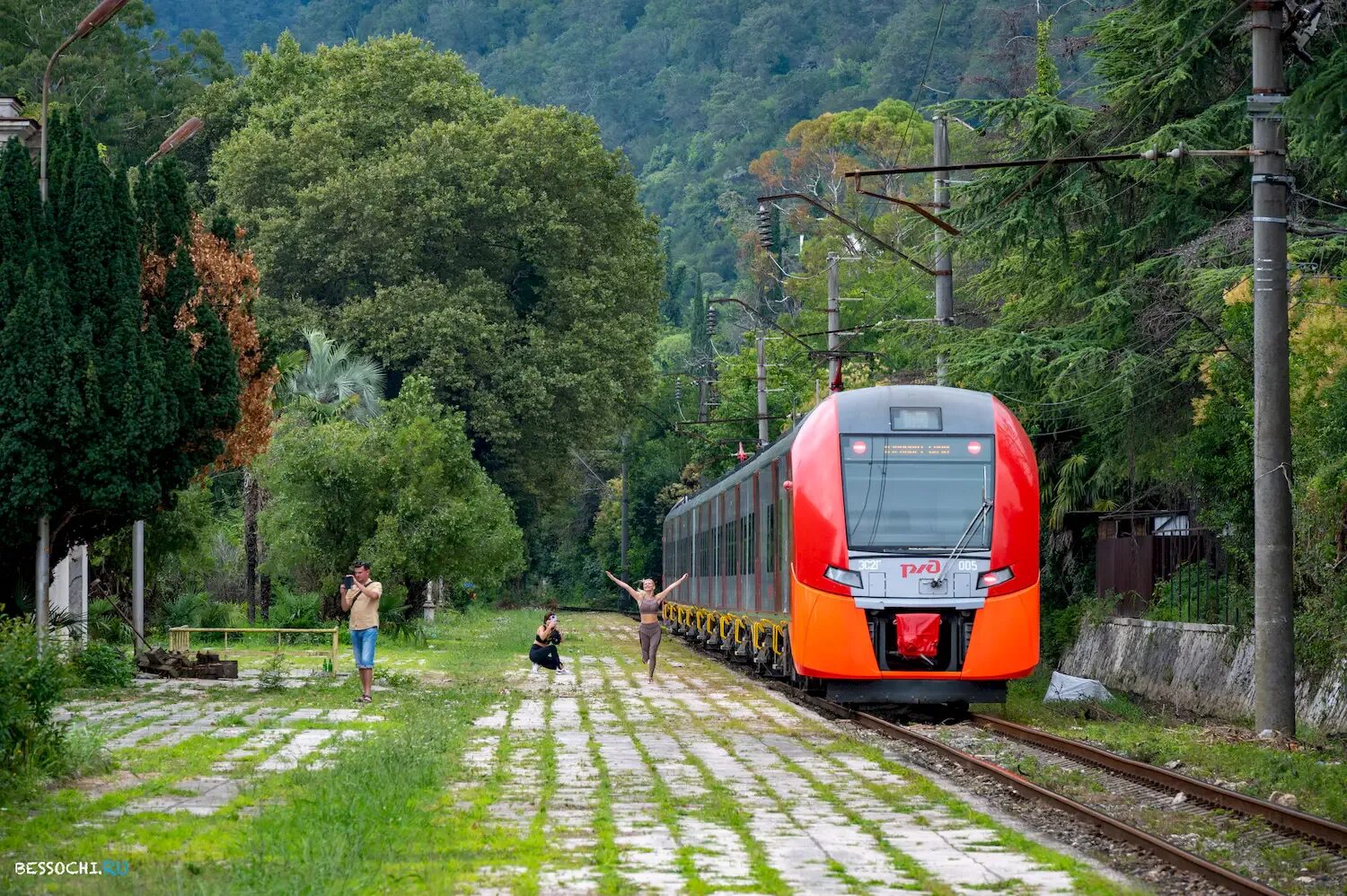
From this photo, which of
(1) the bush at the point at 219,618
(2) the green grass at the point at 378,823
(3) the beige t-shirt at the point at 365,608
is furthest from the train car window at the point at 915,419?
(1) the bush at the point at 219,618

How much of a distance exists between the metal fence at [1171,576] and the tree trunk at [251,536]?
1849 cm

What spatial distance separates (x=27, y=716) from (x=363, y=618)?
26.7ft

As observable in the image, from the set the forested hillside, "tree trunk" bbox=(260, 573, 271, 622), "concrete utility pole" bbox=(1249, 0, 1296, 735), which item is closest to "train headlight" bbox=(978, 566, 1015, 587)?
"concrete utility pole" bbox=(1249, 0, 1296, 735)

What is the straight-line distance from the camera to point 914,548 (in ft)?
62.2

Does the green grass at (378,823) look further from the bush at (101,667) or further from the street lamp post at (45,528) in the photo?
the bush at (101,667)

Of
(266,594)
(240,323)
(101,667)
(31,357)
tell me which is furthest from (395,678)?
(266,594)

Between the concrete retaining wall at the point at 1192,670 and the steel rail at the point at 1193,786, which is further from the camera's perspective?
the concrete retaining wall at the point at 1192,670

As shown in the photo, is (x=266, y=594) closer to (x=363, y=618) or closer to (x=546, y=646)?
(x=546, y=646)

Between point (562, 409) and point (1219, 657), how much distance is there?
103 feet

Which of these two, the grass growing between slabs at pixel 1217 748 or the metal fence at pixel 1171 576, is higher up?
the metal fence at pixel 1171 576

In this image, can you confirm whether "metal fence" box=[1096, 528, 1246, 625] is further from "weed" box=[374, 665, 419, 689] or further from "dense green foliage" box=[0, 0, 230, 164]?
"dense green foliage" box=[0, 0, 230, 164]

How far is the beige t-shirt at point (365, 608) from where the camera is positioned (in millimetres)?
19906

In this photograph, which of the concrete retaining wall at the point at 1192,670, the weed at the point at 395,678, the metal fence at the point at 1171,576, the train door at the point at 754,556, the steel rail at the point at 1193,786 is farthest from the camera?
the train door at the point at 754,556

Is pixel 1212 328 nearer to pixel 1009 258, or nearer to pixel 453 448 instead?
pixel 1009 258
